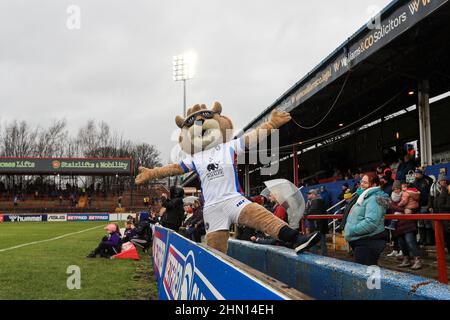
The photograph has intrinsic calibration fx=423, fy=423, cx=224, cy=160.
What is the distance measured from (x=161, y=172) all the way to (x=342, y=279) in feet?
11.2

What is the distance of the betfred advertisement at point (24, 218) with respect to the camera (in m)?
38.7

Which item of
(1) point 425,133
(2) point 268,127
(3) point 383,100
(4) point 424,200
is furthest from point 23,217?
(2) point 268,127

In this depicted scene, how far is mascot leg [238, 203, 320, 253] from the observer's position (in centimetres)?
344

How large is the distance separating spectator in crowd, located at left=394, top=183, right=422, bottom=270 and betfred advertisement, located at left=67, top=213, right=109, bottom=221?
3607 centimetres

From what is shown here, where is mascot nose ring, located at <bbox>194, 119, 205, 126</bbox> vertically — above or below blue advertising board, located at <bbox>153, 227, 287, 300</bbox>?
above

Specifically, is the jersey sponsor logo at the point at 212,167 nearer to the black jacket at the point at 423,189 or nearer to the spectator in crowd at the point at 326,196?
the black jacket at the point at 423,189

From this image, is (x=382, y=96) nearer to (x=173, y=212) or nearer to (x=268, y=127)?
(x=173, y=212)

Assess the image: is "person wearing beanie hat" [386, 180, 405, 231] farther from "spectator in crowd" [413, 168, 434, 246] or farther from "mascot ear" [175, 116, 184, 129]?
"mascot ear" [175, 116, 184, 129]

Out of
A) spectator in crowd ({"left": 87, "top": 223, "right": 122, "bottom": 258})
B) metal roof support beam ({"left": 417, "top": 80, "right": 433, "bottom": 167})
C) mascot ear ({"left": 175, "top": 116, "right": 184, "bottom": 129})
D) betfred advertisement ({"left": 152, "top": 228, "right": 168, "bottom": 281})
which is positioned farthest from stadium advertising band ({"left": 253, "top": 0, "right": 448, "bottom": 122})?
spectator in crowd ({"left": 87, "top": 223, "right": 122, "bottom": 258})

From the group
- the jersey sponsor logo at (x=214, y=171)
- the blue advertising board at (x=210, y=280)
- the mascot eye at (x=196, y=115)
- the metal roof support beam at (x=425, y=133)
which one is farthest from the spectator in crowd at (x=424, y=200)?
the blue advertising board at (x=210, y=280)

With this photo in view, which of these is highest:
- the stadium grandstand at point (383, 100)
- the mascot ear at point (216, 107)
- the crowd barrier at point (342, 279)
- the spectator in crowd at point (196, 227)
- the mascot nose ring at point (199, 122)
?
the stadium grandstand at point (383, 100)

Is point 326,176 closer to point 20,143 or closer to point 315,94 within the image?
point 315,94

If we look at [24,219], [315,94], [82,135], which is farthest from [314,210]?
[82,135]

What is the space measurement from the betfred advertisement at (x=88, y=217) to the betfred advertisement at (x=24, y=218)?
2.40m
